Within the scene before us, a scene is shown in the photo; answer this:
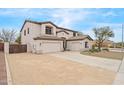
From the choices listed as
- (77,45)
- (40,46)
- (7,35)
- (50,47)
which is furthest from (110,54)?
(7,35)

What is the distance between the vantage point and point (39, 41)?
25.8 feet

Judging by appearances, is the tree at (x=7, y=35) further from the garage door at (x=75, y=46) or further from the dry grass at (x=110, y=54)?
the dry grass at (x=110, y=54)

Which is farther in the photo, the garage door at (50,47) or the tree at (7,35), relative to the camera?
the garage door at (50,47)

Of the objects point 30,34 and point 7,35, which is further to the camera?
point 7,35

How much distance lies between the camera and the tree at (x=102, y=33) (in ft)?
22.7

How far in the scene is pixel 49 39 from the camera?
8.23m

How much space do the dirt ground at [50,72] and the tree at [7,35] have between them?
105 cm

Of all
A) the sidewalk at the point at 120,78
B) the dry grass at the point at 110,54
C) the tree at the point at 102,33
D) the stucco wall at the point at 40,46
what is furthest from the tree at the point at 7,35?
the sidewalk at the point at 120,78

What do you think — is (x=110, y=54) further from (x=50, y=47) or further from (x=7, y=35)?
(x=7, y=35)

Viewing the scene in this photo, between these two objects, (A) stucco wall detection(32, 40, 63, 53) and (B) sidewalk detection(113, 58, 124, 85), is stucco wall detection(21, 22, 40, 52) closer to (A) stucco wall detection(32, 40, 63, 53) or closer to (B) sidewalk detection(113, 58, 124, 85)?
(A) stucco wall detection(32, 40, 63, 53)

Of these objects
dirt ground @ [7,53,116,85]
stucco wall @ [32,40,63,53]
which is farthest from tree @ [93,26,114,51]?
stucco wall @ [32,40,63,53]

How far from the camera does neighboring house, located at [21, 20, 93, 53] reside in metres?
7.69

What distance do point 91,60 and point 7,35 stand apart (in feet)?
13.1
